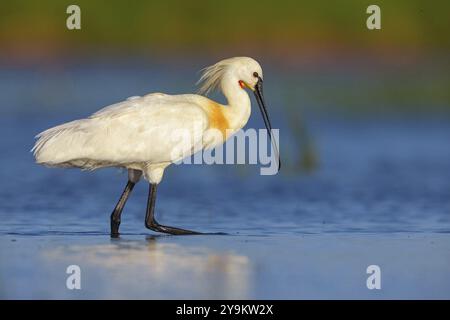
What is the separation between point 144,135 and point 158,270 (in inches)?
105

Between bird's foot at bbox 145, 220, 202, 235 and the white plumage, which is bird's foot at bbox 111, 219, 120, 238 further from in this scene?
the white plumage

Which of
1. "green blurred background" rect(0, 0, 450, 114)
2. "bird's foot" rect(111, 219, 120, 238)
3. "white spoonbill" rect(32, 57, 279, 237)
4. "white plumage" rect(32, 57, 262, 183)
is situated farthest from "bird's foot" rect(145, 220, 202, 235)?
"green blurred background" rect(0, 0, 450, 114)

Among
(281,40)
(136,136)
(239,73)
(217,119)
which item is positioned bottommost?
(136,136)

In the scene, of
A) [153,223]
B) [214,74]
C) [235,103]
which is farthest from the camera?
[214,74]

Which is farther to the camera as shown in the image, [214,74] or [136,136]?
[214,74]

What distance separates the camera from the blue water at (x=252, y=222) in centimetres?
1052

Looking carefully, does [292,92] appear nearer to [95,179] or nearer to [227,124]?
[95,179]

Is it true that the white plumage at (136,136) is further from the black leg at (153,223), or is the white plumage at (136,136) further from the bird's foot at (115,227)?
the bird's foot at (115,227)

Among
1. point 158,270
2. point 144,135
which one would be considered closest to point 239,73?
point 144,135

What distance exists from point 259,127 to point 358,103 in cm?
470

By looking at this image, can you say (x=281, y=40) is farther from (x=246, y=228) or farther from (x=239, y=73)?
(x=246, y=228)

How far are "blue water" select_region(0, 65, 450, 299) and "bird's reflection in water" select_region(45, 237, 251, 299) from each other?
1cm

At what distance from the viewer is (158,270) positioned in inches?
431

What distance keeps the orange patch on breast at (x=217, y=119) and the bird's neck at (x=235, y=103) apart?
6cm
